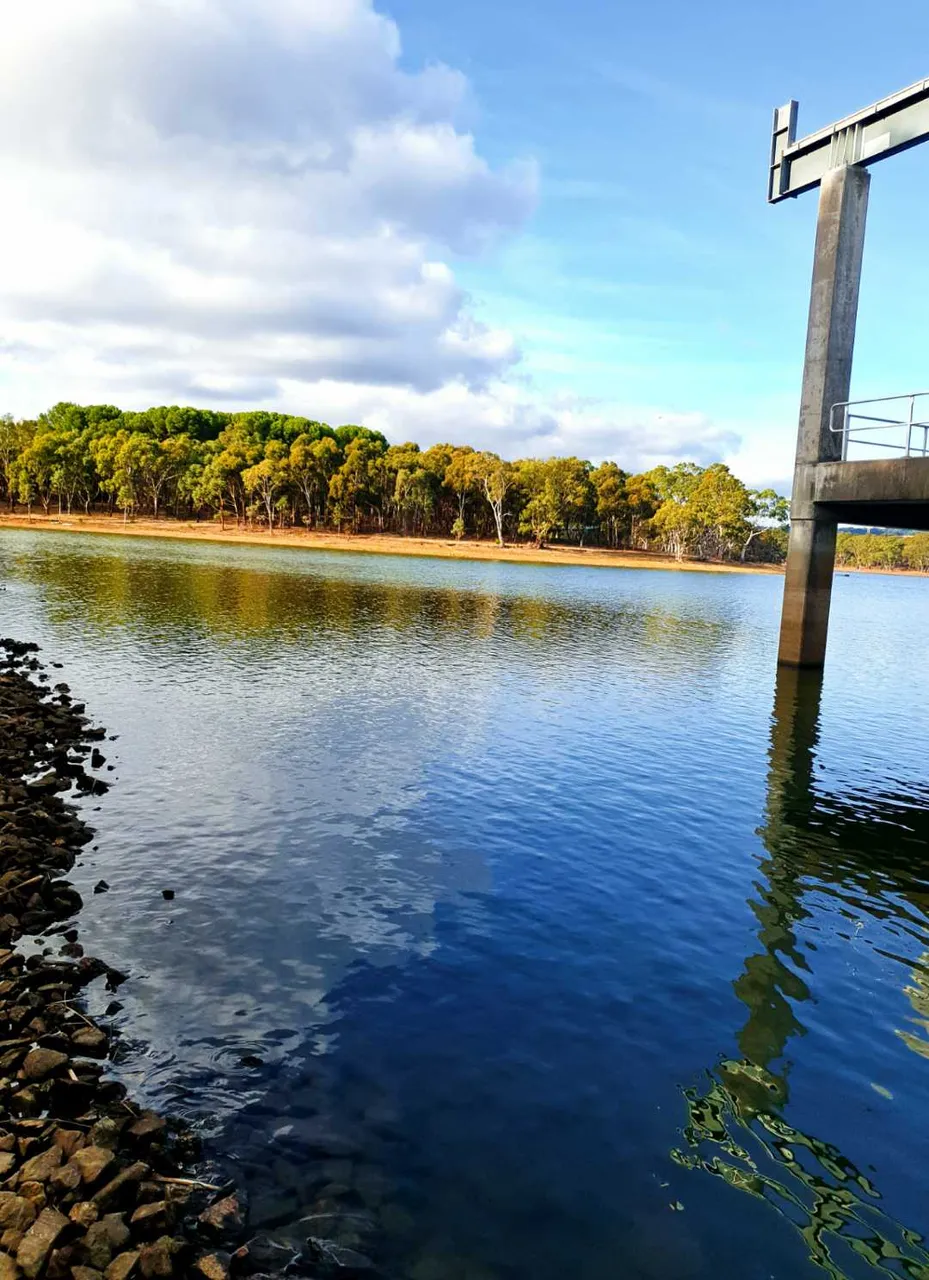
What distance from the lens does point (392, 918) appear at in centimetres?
1388

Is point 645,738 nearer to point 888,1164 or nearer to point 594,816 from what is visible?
point 594,816

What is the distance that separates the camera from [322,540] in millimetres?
140625

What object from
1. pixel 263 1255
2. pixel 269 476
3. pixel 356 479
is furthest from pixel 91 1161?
pixel 356 479

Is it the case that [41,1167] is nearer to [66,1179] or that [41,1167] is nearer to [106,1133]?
[66,1179]

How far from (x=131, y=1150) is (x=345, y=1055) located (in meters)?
2.73

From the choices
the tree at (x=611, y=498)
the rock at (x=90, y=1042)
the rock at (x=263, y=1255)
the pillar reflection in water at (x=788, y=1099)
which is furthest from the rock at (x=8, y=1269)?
the tree at (x=611, y=498)

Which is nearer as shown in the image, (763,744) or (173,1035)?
(173,1035)

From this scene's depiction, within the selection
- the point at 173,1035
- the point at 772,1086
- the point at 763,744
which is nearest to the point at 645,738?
the point at 763,744

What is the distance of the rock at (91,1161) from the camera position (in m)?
7.48

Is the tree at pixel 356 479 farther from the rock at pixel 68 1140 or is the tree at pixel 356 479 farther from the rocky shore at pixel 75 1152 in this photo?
the rock at pixel 68 1140

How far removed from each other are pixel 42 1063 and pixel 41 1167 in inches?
67.9

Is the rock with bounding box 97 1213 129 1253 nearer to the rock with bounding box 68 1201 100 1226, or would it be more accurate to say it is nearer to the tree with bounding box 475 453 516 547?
the rock with bounding box 68 1201 100 1226

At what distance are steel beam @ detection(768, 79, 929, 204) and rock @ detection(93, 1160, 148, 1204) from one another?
37218mm

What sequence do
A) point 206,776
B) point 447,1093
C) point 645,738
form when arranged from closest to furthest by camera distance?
1. point 447,1093
2. point 206,776
3. point 645,738
